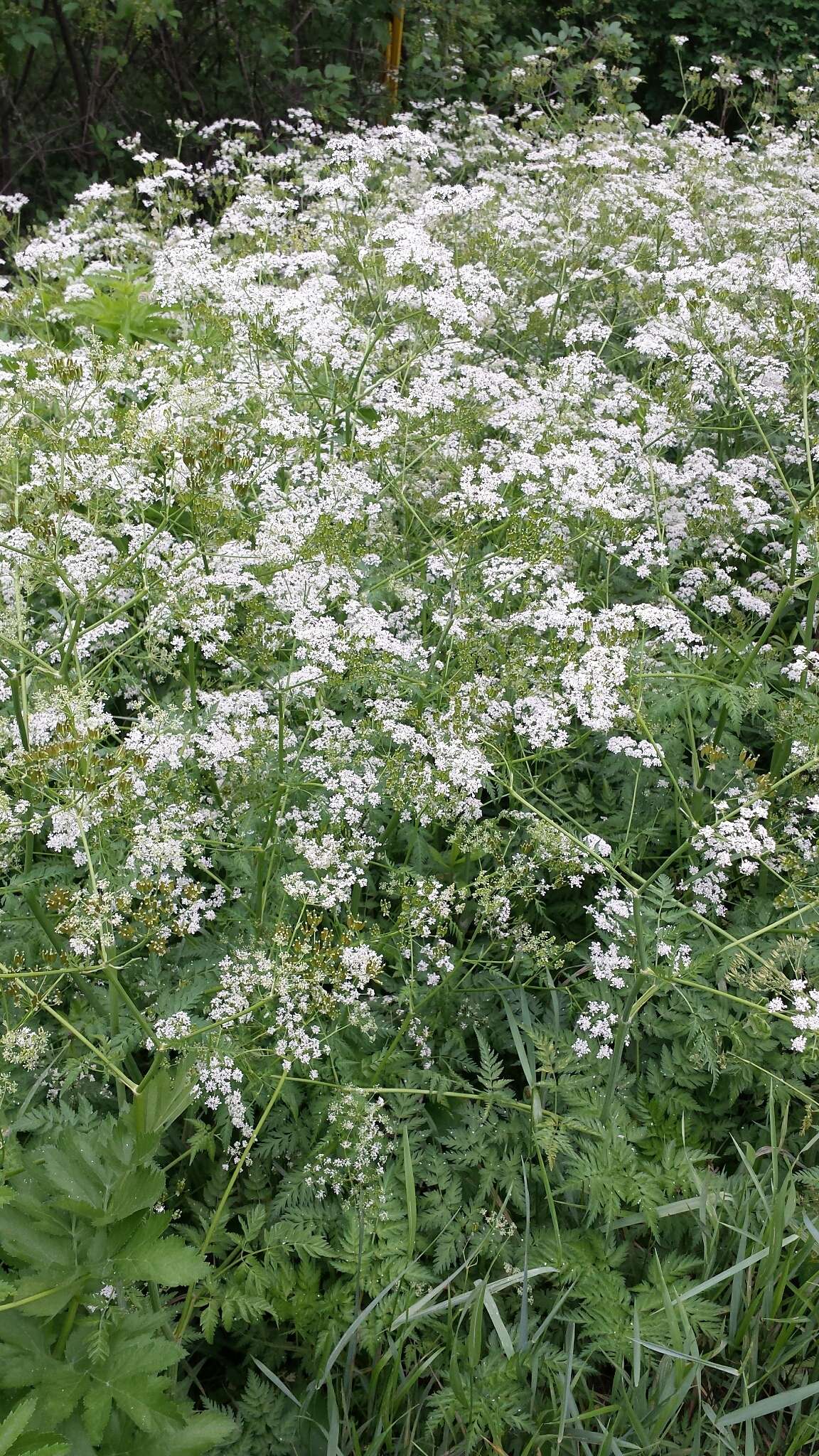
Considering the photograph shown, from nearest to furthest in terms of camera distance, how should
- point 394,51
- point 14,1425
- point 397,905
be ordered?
point 14,1425
point 397,905
point 394,51

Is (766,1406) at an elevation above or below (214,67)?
below

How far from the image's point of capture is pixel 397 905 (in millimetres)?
3859

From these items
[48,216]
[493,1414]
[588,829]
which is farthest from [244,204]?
[493,1414]

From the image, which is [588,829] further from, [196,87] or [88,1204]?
[196,87]

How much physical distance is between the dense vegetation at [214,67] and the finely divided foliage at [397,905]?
629cm

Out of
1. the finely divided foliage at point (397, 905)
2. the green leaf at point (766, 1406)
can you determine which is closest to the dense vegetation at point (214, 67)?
the finely divided foliage at point (397, 905)

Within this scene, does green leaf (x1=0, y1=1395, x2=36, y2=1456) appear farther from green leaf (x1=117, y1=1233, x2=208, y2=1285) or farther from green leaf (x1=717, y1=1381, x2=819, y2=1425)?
green leaf (x1=717, y1=1381, x2=819, y2=1425)

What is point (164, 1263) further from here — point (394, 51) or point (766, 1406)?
point (394, 51)

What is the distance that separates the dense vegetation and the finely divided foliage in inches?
248

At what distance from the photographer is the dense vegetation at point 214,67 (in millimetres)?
9852

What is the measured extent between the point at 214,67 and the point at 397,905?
35.5 ft

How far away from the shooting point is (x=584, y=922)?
13.1 ft

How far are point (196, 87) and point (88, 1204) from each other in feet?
39.7

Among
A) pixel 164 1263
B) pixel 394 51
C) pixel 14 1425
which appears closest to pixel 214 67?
pixel 394 51
